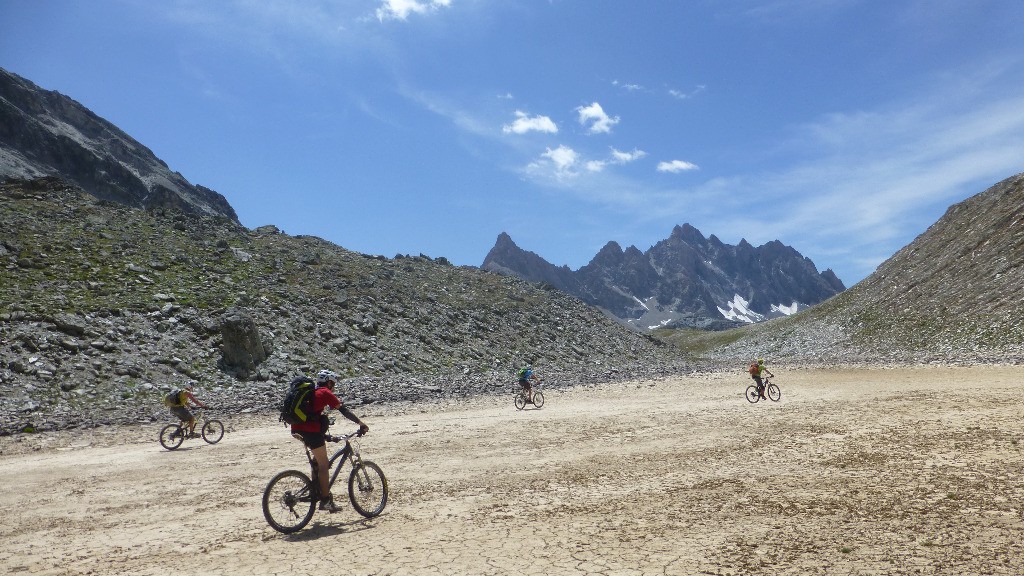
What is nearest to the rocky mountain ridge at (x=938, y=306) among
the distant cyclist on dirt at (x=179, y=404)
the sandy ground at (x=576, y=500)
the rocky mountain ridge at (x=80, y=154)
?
the sandy ground at (x=576, y=500)

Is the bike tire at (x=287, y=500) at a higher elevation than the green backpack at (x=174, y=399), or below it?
below

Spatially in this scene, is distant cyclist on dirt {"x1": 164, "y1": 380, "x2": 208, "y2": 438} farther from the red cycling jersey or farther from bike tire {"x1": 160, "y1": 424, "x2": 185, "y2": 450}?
the red cycling jersey

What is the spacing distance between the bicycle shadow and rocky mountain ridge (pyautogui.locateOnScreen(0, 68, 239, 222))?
3430 inches

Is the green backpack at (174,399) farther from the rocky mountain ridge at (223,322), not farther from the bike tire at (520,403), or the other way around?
the bike tire at (520,403)

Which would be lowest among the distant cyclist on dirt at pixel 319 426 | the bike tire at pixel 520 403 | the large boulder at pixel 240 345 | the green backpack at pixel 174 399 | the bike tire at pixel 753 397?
the bike tire at pixel 753 397

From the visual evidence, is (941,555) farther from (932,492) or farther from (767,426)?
(767,426)

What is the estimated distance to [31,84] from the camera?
11794 cm

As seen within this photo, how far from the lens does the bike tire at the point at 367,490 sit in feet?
39.3

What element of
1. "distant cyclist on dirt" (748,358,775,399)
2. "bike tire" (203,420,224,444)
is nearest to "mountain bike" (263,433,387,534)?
"bike tire" (203,420,224,444)

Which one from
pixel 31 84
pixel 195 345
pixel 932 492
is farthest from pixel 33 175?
pixel 932 492

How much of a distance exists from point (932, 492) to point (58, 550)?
59.0 feet

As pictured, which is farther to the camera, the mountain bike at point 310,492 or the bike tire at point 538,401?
the bike tire at point 538,401

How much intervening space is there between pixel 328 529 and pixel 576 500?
5464mm

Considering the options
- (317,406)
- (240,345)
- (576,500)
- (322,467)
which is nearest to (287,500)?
(322,467)
